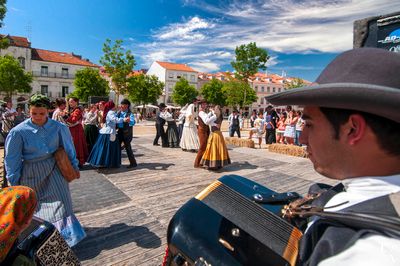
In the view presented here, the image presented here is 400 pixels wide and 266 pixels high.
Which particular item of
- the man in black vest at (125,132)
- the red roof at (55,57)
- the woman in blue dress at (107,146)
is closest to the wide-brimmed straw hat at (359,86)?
the woman in blue dress at (107,146)

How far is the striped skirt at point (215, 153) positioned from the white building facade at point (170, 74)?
57.3 m

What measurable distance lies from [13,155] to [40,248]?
1.42 metres

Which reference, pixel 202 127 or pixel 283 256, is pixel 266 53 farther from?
pixel 283 256

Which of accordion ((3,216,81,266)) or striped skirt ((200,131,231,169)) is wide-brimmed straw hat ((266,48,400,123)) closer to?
accordion ((3,216,81,266))

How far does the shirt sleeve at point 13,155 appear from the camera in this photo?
2.45 metres

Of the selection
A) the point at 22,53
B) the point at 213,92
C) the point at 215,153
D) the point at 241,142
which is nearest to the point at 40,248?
the point at 215,153

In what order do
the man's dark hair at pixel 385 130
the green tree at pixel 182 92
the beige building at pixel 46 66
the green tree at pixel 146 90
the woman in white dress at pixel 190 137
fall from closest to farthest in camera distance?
the man's dark hair at pixel 385 130
the woman in white dress at pixel 190 137
the green tree at pixel 146 90
the beige building at pixel 46 66
the green tree at pixel 182 92

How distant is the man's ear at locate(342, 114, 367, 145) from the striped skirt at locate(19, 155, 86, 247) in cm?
280

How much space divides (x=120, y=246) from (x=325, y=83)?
9.17 feet

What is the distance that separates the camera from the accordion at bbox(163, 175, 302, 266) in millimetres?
874

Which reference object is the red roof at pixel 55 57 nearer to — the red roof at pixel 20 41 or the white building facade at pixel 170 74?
the red roof at pixel 20 41

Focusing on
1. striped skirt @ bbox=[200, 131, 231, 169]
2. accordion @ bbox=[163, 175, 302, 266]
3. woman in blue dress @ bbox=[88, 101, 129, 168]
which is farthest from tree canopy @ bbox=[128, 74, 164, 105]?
accordion @ bbox=[163, 175, 302, 266]

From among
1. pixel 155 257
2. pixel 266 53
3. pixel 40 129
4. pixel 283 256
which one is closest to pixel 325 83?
pixel 283 256

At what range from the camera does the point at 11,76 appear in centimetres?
3097
